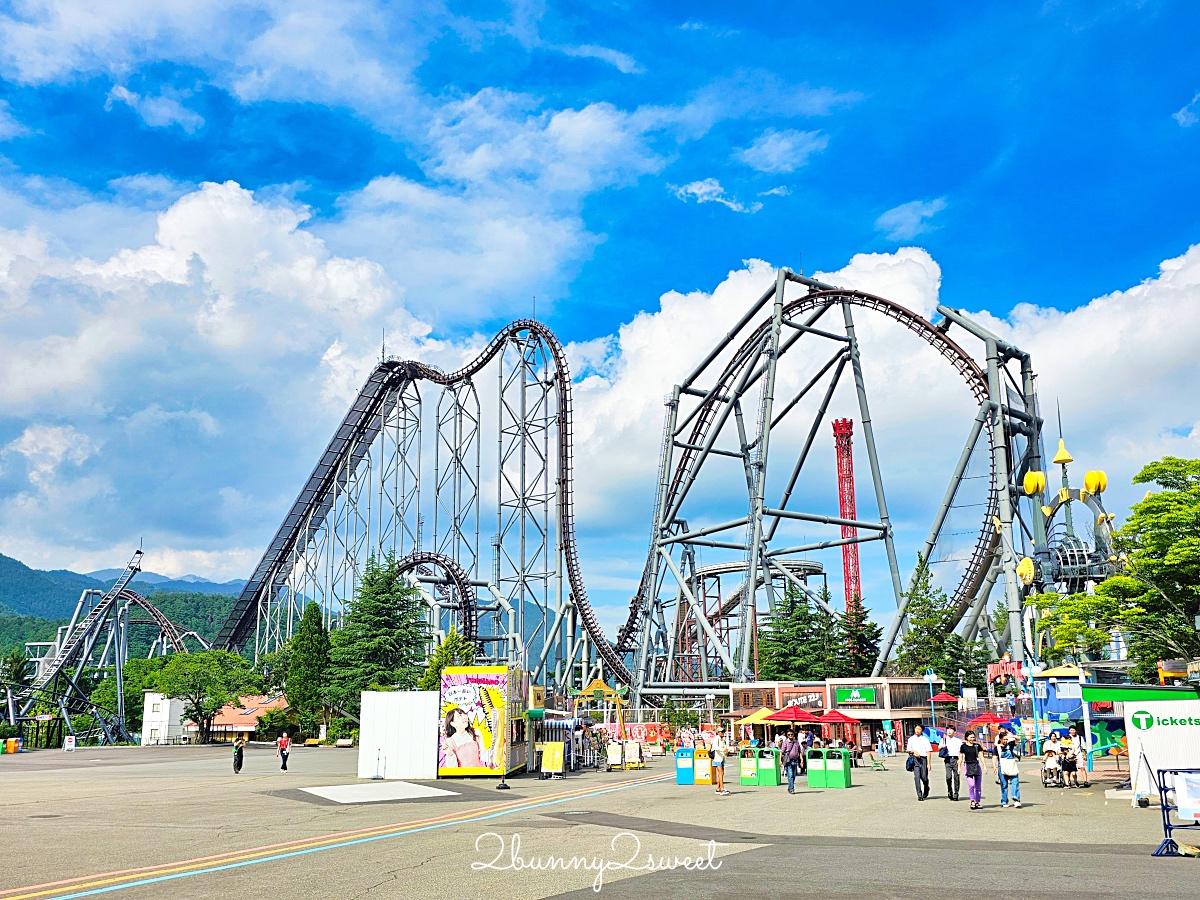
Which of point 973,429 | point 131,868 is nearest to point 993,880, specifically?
point 131,868

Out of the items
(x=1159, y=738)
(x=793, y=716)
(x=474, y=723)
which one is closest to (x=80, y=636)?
(x=474, y=723)

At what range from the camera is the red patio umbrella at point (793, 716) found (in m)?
28.2

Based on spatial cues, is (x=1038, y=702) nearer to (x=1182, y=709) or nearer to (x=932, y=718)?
(x=932, y=718)

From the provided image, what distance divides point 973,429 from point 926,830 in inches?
1131

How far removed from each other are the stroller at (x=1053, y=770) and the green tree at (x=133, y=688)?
5305 centimetres

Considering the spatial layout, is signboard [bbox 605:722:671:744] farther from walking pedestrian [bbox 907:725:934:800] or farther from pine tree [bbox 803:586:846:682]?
walking pedestrian [bbox 907:725:934:800]

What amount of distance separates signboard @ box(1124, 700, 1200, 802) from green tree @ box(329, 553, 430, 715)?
32.5m

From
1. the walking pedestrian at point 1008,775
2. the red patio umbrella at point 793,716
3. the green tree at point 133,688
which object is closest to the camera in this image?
the walking pedestrian at point 1008,775

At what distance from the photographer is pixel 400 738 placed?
74.0ft

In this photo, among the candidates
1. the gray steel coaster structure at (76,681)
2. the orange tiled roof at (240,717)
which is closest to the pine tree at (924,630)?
the orange tiled roof at (240,717)

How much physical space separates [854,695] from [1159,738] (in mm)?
22693

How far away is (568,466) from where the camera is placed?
5047 centimetres

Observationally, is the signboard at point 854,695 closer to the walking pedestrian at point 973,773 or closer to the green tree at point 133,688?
the walking pedestrian at point 973,773

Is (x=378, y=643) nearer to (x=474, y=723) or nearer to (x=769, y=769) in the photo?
(x=474, y=723)
